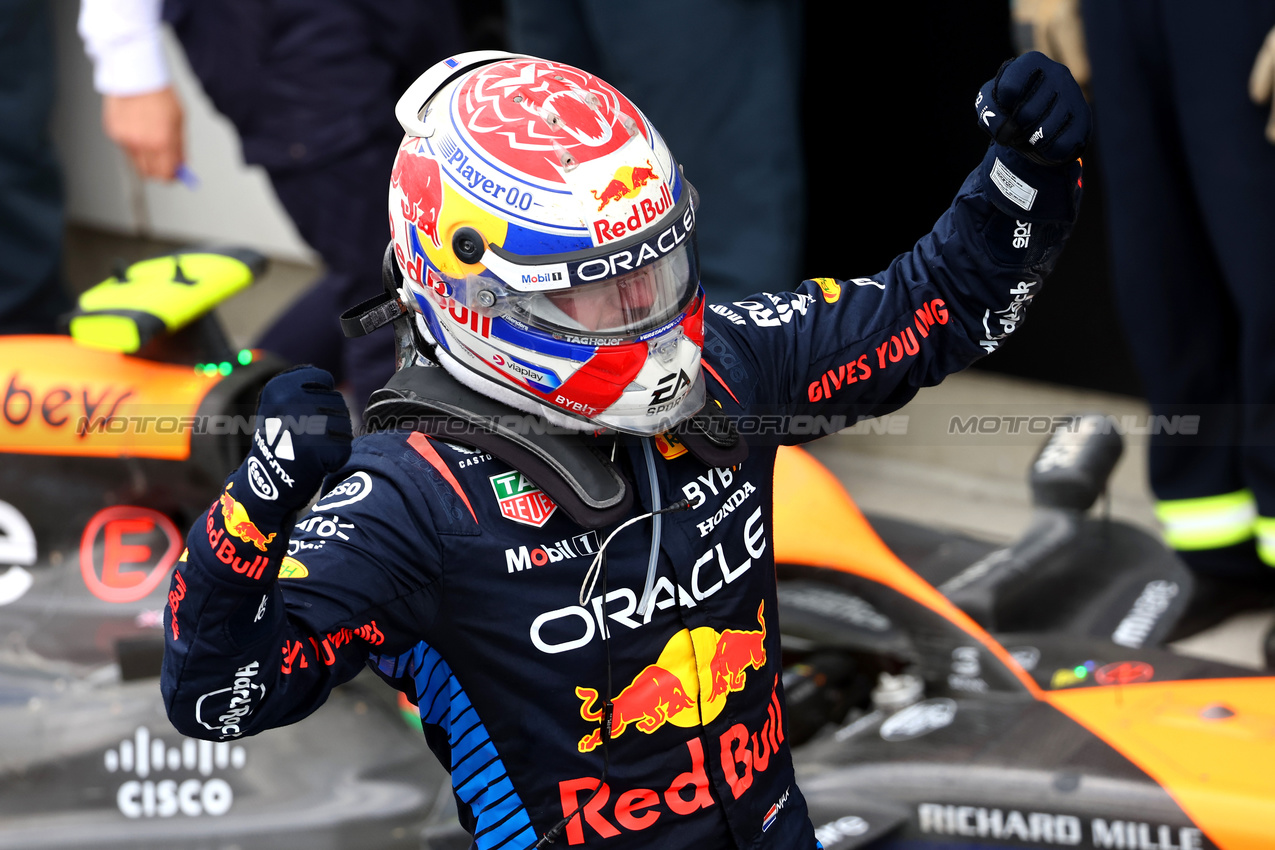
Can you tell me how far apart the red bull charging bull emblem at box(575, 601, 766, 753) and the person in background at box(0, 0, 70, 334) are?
3185 millimetres

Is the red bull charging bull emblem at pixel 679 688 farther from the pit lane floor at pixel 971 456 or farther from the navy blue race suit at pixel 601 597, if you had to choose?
the pit lane floor at pixel 971 456

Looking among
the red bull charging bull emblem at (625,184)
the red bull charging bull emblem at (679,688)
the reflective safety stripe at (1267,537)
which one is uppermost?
the red bull charging bull emblem at (625,184)

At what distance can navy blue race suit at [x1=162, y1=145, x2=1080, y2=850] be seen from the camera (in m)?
1.24

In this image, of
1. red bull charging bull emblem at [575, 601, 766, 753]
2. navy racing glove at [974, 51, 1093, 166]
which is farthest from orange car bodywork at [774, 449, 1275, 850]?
navy racing glove at [974, 51, 1093, 166]

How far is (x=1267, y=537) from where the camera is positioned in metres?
3.00

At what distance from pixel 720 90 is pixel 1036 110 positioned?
182cm

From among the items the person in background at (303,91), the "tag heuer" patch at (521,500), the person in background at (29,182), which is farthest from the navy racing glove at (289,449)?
the person in background at (29,182)

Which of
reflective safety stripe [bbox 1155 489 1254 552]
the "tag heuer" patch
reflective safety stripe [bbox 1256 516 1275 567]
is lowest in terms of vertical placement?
reflective safety stripe [bbox 1155 489 1254 552]

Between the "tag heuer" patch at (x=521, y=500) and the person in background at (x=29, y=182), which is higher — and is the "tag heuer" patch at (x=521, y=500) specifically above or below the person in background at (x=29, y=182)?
above

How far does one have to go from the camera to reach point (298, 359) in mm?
3887

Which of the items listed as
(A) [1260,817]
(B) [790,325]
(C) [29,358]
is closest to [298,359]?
(C) [29,358]

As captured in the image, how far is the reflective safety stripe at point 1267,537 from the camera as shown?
9.78 ft

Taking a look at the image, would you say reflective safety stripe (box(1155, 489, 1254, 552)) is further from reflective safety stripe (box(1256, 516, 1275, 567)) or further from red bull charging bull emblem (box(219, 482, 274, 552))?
red bull charging bull emblem (box(219, 482, 274, 552))

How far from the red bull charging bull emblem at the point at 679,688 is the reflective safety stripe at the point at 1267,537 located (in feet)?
6.36
